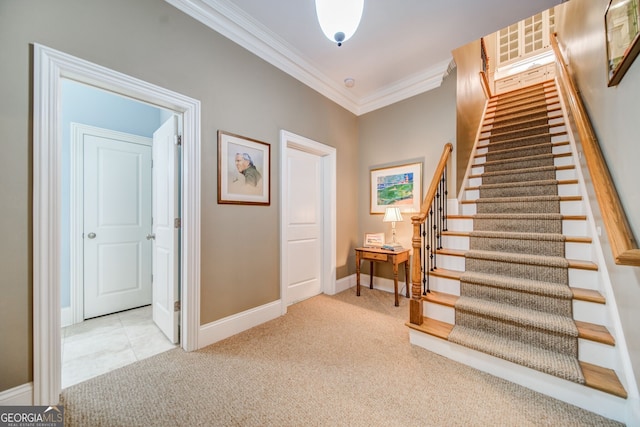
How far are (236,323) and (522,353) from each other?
224 centimetres

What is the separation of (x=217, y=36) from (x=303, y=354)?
9.25ft

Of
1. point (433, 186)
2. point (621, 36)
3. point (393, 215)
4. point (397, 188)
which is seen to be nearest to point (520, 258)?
point (433, 186)

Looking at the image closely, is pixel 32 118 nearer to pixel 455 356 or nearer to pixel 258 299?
pixel 258 299

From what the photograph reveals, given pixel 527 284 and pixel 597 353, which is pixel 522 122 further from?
pixel 597 353

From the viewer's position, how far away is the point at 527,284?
1.84m

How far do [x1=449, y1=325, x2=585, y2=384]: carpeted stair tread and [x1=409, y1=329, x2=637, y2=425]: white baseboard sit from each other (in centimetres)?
5

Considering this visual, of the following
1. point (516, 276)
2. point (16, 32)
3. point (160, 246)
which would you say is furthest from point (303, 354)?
point (16, 32)

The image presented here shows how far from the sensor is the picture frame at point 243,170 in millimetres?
2158

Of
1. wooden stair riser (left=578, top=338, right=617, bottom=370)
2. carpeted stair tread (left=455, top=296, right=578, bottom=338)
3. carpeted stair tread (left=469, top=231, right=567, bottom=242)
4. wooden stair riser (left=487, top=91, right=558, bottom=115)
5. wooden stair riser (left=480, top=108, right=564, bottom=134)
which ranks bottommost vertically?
wooden stair riser (left=578, top=338, right=617, bottom=370)

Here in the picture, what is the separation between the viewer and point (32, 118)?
4.34ft

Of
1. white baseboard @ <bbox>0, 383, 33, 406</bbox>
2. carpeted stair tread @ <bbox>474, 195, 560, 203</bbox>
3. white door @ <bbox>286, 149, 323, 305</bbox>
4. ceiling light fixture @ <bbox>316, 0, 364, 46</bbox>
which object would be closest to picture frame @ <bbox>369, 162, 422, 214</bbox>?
carpeted stair tread @ <bbox>474, 195, 560, 203</bbox>

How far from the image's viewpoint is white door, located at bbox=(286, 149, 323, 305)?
119 inches

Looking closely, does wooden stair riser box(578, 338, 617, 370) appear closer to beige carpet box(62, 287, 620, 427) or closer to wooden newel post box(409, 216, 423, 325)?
beige carpet box(62, 287, 620, 427)

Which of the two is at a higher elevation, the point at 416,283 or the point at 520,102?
the point at 520,102
